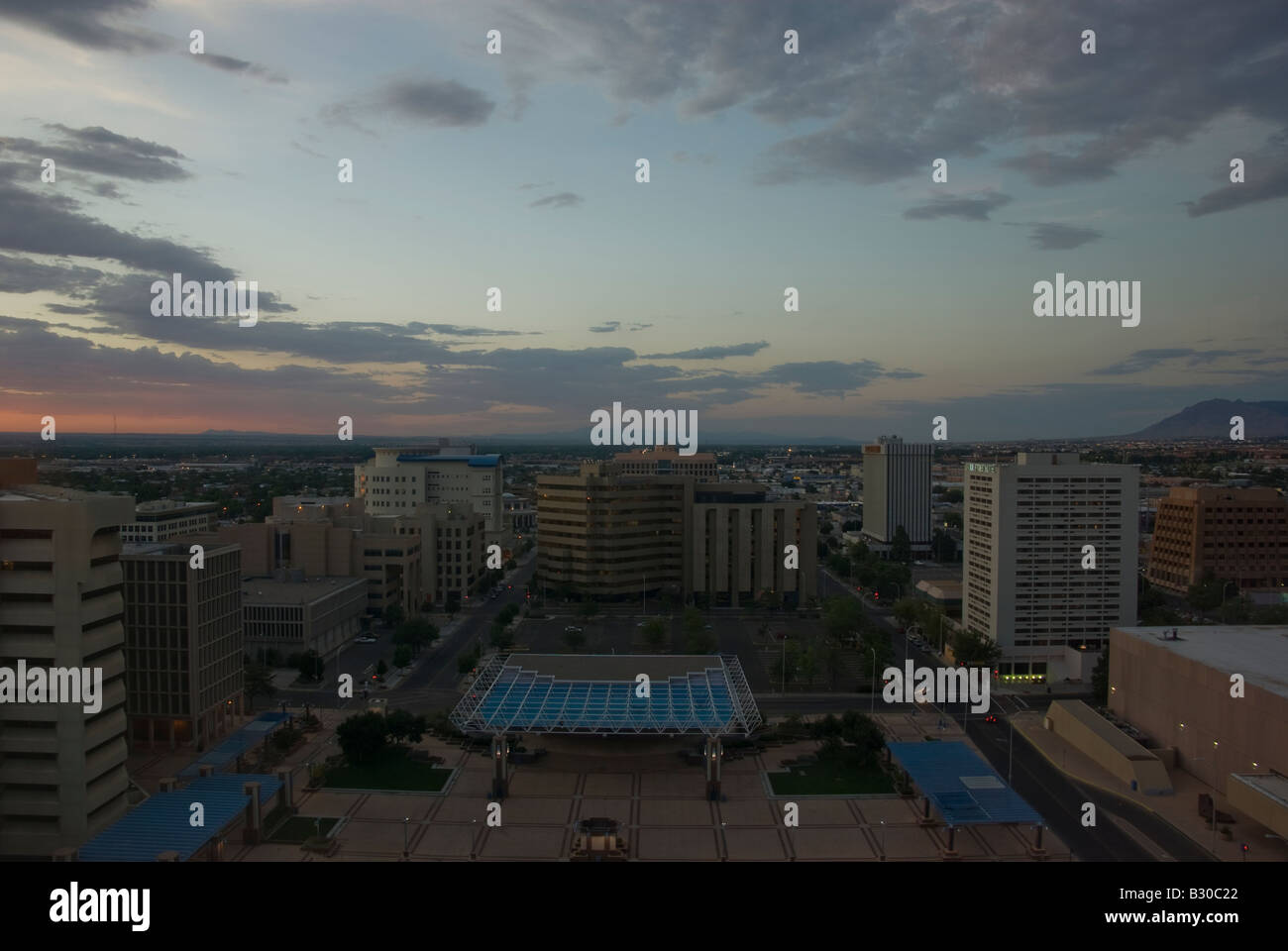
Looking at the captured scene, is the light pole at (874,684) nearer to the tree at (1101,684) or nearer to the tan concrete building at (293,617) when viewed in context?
the tree at (1101,684)

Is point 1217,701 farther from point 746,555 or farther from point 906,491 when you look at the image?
point 906,491

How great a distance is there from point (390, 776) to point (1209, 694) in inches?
854

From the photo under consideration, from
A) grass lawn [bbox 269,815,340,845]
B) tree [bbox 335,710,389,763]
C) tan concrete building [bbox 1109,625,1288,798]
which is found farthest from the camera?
tree [bbox 335,710,389,763]

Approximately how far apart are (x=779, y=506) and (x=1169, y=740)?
82.6ft

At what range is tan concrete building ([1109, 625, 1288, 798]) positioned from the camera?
20.2m

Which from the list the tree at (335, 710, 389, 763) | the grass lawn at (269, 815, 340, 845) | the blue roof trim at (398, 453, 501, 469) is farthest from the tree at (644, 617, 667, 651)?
the blue roof trim at (398, 453, 501, 469)

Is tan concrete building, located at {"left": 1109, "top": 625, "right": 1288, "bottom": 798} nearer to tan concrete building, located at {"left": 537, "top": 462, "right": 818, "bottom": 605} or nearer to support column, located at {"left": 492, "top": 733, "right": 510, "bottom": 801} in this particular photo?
support column, located at {"left": 492, "top": 733, "right": 510, "bottom": 801}

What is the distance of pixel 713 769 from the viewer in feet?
67.6

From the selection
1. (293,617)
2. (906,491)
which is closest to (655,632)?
(293,617)

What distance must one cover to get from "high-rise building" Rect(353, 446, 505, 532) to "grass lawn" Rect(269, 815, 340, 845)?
1756 inches

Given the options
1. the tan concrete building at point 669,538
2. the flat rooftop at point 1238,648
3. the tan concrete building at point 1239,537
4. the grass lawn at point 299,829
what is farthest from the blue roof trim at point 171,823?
the tan concrete building at point 1239,537

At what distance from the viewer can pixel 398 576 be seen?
4091 centimetres

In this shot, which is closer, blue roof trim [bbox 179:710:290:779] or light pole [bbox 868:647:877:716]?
blue roof trim [bbox 179:710:290:779]
